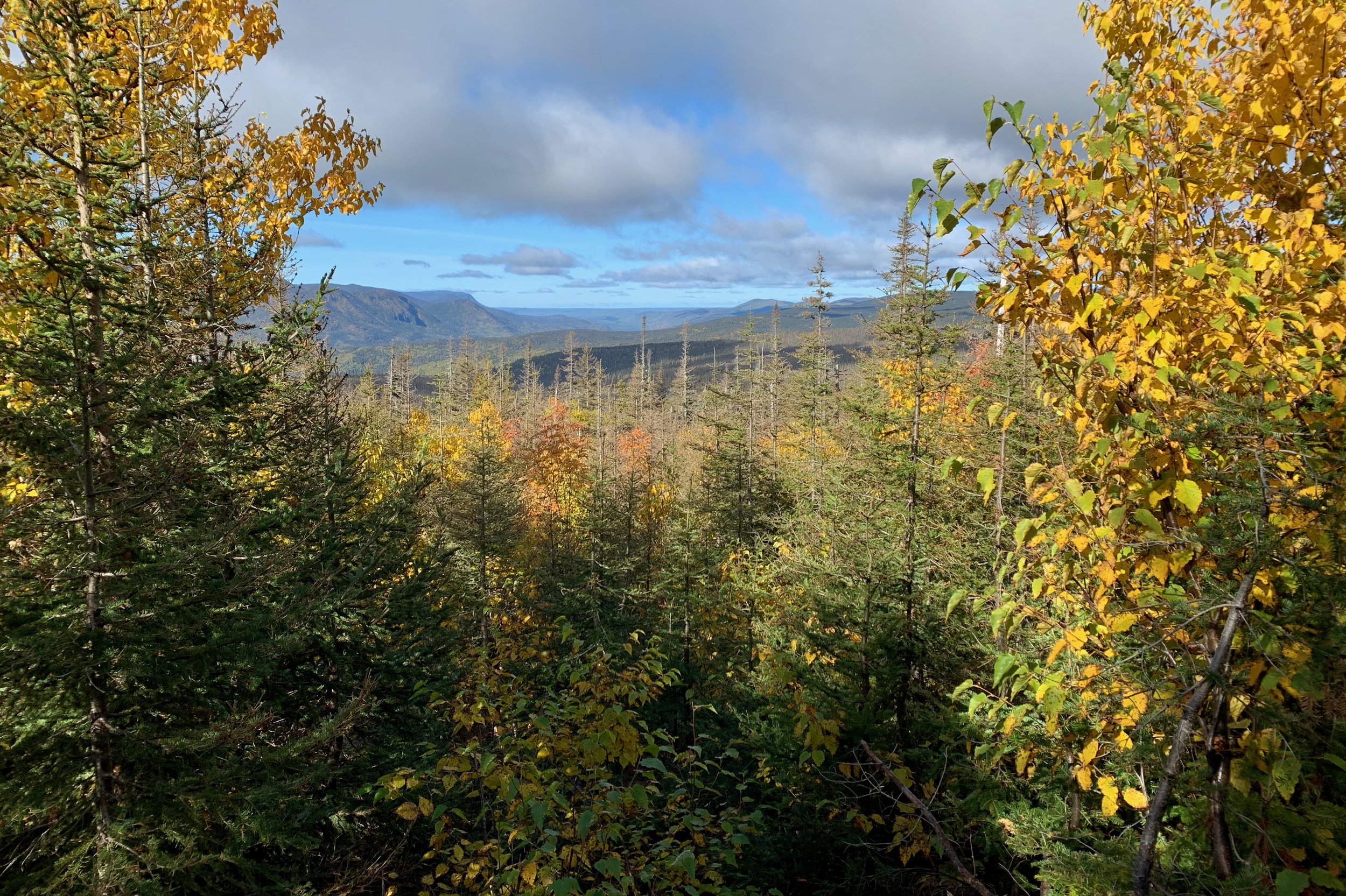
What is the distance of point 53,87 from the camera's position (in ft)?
16.1

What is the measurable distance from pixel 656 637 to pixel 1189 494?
5722mm

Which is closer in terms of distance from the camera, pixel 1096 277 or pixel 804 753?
pixel 1096 277

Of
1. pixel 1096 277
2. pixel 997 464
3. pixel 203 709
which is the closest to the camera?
pixel 1096 277

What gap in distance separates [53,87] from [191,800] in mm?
5622

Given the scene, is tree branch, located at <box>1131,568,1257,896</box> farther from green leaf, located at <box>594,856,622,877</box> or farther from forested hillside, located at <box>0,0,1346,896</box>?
green leaf, located at <box>594,856,622,877</box>

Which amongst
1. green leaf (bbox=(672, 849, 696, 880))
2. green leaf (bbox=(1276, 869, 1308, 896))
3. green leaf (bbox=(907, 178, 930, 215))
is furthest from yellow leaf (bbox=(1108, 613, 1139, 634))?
green leaf (bbox=(672, 849, 696, 880))

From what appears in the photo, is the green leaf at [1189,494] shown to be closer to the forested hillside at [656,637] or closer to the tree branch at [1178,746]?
the forested hillside at [656,637]

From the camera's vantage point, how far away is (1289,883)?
5.21 ft

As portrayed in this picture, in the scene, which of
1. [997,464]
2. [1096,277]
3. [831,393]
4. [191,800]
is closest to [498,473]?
[831,393]

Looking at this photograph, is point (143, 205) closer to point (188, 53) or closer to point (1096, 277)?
point (188, 53)

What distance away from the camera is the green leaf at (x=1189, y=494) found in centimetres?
184

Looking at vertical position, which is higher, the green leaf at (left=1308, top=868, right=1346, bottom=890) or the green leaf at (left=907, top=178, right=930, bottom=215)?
the green leaf at (left=907, top=178, right=930, bottom=215)

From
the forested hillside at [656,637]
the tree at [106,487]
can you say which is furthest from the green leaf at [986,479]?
the tree at [106,487]

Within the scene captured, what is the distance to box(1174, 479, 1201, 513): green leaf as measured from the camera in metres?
1.84
